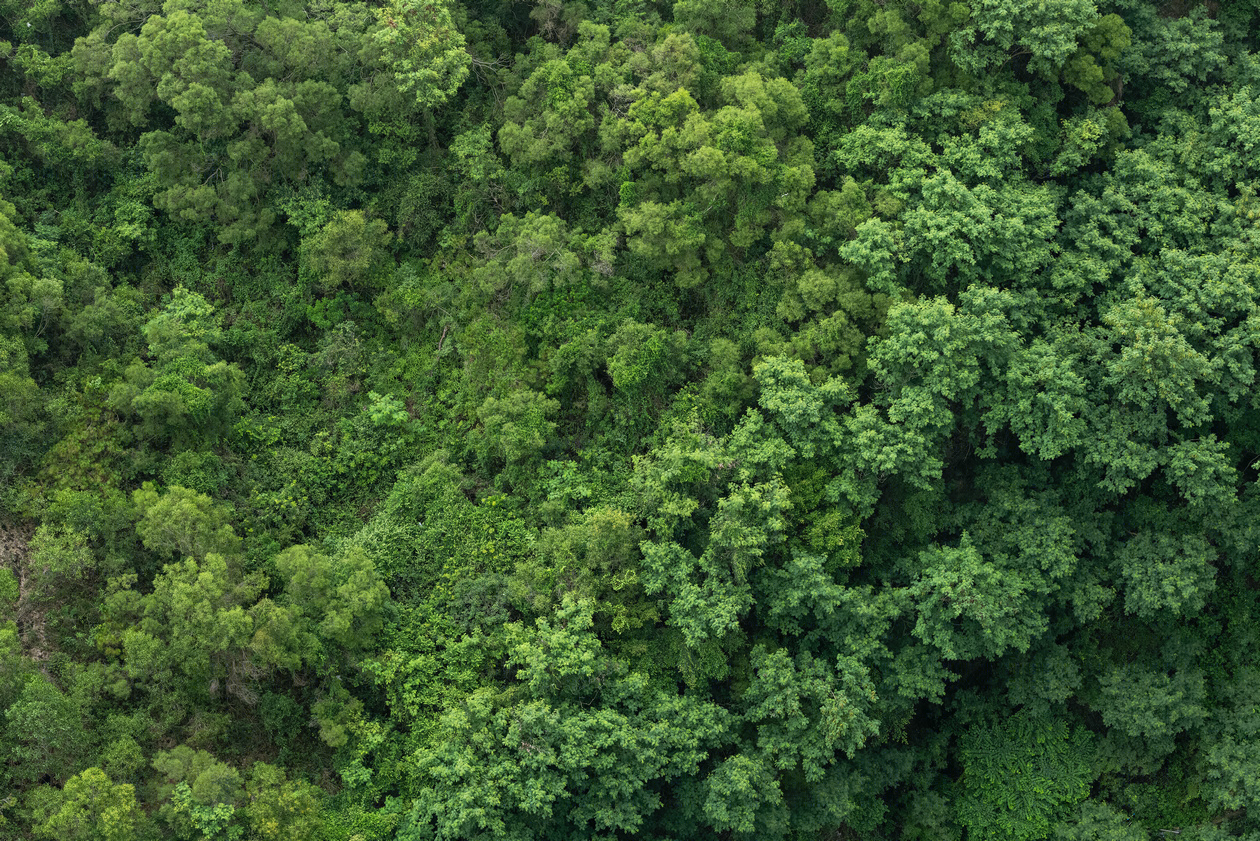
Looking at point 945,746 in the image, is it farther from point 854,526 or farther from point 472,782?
point 472,782

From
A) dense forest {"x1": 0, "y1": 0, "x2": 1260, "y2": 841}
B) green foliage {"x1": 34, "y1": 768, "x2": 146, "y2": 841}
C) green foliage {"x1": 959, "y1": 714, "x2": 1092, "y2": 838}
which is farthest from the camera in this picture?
green foliage {"x1": 959, "y1": 714, "x2": 1092, "y2": 838}

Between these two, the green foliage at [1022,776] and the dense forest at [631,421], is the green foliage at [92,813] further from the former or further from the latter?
the green foliage at [1022,776]

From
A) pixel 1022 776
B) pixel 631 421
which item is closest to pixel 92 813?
pixel 631 421

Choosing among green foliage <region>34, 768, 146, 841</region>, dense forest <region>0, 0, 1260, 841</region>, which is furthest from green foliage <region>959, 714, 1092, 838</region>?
green foliage <region>34, 768, 146, 841</region>

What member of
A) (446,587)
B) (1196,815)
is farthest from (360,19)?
(1196,815)

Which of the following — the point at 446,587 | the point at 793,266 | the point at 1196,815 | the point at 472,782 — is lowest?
the point at 1196,815

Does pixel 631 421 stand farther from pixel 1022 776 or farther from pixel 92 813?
pixel 92 813

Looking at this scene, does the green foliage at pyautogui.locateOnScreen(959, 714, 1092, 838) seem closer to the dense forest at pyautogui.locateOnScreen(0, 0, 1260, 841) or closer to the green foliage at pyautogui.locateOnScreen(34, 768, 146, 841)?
the dense forest at pyautogui.locateOnScreen(0, 0, 1260, 841)

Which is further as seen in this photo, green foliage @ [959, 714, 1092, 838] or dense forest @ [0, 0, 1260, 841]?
green foliage @ [959, 714, 1092, 838]
